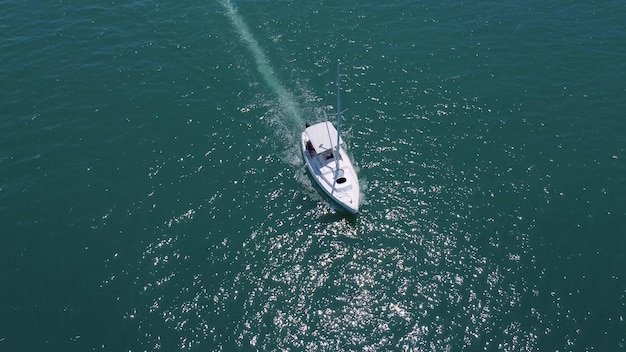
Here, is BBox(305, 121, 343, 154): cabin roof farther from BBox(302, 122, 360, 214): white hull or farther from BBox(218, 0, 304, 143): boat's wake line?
BBox(218, 0, 304, 143): boat's wake line

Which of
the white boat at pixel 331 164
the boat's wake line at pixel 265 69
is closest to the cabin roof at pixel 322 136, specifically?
the white boat at pixel 331 164

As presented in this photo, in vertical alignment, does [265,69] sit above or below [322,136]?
above

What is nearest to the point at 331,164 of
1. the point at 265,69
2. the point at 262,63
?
the point at 265,69

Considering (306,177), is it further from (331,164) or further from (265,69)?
(265,69)

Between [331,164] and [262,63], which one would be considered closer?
[331,164]

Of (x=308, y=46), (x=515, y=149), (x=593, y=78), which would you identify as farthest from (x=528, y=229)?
(x=308, y=46)

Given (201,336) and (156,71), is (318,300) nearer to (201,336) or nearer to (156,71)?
(201,336)

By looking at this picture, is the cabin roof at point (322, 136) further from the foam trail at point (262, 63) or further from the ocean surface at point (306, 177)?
the foam trail at point (262, 63)
